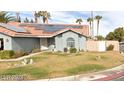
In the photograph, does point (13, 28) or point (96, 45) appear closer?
point (13, 28)

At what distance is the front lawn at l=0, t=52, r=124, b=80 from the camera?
429 cm

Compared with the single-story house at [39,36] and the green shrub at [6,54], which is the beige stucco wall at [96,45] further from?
the green shrub at [6,54]

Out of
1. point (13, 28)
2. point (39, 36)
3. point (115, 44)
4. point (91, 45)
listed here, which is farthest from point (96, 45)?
point (13, 28)

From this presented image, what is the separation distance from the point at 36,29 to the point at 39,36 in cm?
8

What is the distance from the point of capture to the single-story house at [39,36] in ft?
13.9

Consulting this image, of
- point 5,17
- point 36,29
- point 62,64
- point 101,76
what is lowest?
point 101,76

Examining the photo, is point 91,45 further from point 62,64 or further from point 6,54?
point 6,54

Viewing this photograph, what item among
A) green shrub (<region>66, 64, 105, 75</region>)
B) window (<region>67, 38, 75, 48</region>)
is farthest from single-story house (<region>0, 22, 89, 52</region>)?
green shrub (<region>66, 64, 105, 75</region>)

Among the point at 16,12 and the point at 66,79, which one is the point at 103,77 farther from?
the point at 16,12

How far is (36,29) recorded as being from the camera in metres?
4.28

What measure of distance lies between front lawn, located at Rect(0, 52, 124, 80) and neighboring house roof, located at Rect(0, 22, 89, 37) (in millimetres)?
203

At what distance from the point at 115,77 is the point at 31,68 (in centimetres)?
78

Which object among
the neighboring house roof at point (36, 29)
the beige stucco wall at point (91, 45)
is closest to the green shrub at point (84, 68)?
the beige stucco wall at point (91, 45)
